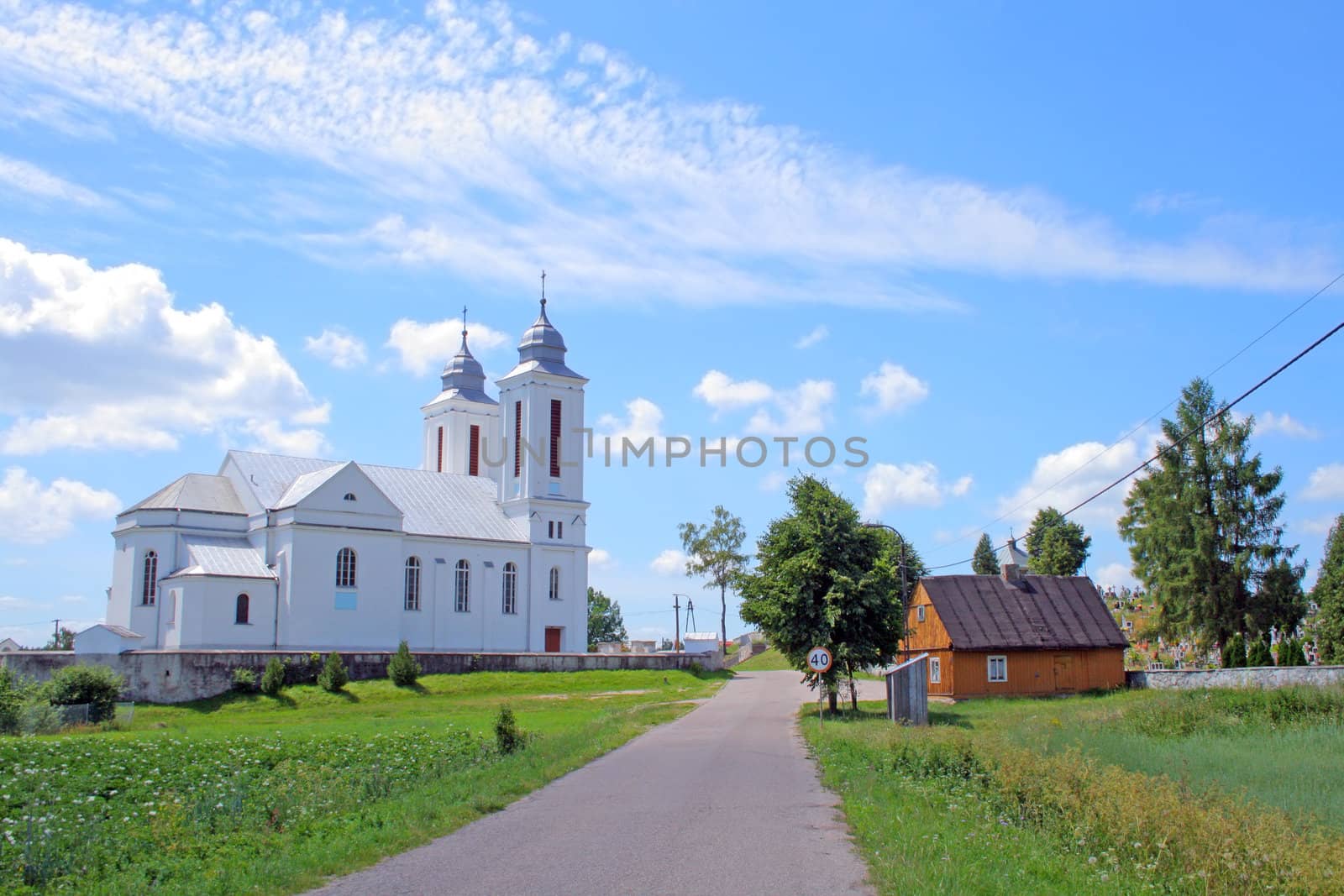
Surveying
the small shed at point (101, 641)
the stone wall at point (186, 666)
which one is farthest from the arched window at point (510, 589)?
the small shed at point (101, 641)

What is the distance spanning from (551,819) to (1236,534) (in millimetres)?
44156

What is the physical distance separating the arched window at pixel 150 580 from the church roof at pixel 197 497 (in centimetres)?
231

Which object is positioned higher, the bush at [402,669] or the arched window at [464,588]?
the arched window at [464,588]

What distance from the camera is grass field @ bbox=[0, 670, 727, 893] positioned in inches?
443

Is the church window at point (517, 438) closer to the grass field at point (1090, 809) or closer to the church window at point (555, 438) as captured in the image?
the church window at point (555, 438)

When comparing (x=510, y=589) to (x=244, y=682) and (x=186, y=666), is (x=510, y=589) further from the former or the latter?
(x=186, y=666)

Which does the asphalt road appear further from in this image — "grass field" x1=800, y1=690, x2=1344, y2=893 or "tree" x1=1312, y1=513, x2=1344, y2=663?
"tree" x1=1312, y1=513, x2=1344, y2=663

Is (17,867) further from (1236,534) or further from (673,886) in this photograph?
(1236,534)

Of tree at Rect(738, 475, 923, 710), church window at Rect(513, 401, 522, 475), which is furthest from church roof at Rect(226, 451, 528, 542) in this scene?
tree at Rect(738, 475, 923, 710)

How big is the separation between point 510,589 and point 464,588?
2.85 m

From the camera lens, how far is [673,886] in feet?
34.0

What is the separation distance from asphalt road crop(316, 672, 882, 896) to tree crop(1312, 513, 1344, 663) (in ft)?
123

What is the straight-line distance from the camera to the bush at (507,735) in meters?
22.1

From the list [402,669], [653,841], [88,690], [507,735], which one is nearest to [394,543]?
[402,669]
